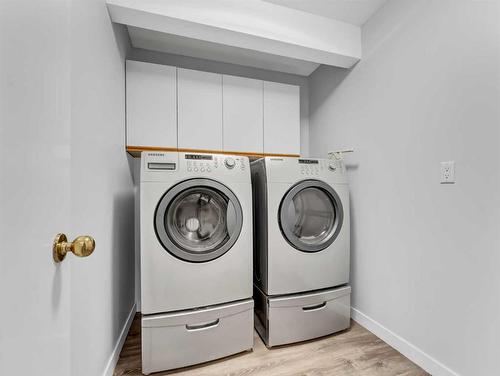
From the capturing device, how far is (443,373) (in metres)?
1.30

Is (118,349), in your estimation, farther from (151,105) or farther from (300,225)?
(151,105)

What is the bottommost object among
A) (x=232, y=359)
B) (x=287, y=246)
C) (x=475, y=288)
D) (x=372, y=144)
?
(x=232, y=359)

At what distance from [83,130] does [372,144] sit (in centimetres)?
180

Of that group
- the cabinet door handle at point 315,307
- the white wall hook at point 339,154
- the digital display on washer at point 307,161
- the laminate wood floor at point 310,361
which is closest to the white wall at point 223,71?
the white wall hook at point 339,154

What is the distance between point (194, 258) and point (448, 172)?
1.49m

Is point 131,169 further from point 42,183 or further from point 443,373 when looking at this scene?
point 443,373

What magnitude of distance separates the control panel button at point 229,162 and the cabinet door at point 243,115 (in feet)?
1.70

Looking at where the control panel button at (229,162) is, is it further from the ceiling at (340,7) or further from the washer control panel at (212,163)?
the ceiling at (340,7)

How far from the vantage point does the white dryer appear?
160 cm

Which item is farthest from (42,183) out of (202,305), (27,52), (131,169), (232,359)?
(131,169)

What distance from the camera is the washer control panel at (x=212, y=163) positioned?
4.78 ft

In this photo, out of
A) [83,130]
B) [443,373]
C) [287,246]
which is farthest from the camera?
[287,246]

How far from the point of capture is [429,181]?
1.39 meters

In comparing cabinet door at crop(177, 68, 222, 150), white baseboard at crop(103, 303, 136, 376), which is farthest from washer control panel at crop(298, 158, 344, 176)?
white baseboard at crop(103, 303, 136, 376)
